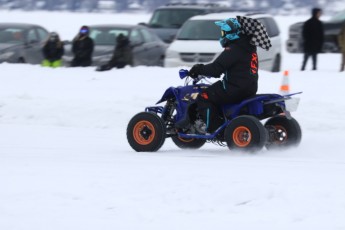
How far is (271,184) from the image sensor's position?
29.0 feet

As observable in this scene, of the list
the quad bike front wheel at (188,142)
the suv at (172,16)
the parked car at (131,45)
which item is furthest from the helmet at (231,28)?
the suv at (172,16)

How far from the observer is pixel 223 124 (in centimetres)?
1170

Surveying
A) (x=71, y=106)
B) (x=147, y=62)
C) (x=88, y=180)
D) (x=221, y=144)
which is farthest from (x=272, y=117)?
(x=147, y=62)

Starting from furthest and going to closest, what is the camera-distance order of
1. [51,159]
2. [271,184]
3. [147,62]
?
1. [147,62]
2. [51,159]
3. [271,184]

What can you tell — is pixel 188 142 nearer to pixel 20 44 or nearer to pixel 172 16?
pixel 20 44

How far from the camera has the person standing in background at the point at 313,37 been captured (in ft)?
75.5

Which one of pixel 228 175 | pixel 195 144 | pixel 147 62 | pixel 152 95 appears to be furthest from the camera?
pixel 147 62

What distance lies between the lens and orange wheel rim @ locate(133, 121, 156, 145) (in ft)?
39.5

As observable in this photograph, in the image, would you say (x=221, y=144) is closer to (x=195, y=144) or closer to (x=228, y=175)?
(x=195, y=144)

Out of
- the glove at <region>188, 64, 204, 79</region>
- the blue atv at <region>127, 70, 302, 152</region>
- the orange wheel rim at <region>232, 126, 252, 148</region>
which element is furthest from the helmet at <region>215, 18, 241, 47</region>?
the orange wheel rim at <region>232, 126, 252, 148</region>

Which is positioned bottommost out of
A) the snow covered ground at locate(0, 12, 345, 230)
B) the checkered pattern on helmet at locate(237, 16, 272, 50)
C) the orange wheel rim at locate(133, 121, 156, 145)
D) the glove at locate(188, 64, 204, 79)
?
the snow covered ground at locate(0, 12, 345, 230)

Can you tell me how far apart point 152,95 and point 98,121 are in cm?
A: 220

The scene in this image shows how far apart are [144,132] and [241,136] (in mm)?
1352

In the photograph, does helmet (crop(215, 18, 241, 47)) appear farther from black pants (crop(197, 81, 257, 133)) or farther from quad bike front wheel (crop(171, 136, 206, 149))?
quad bike front wheel (crop(171, 136, 206, 149))
